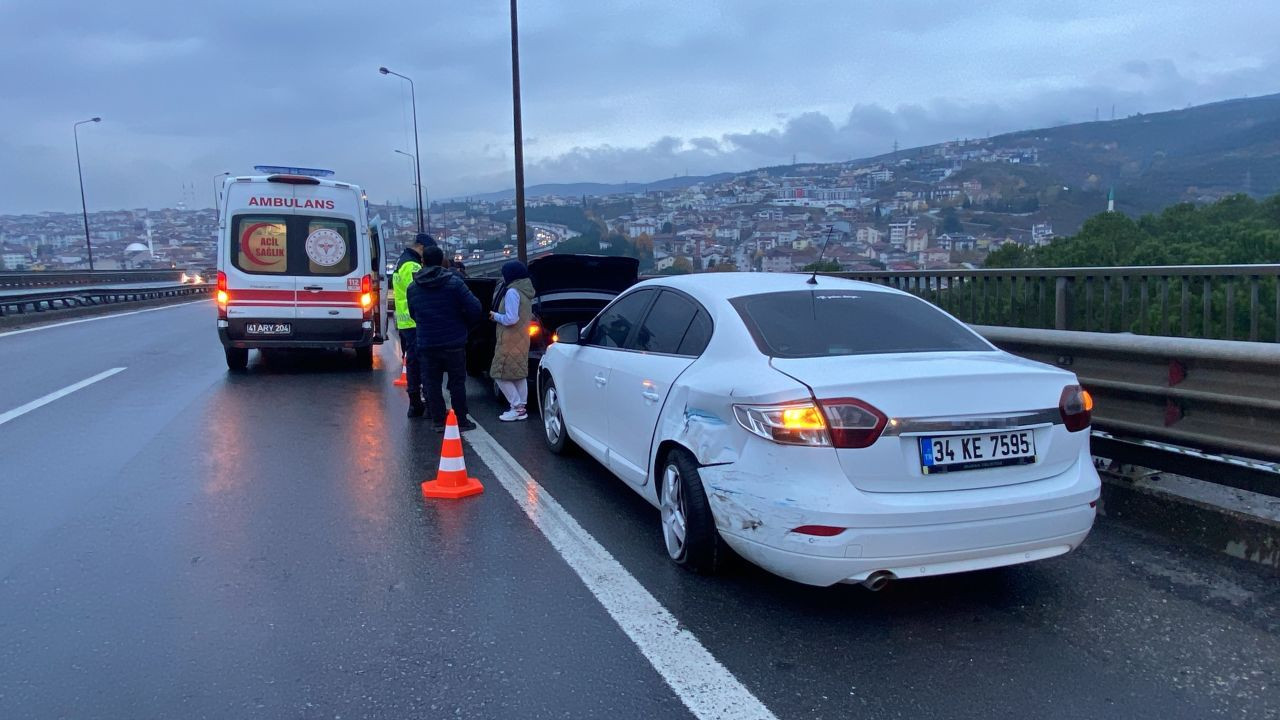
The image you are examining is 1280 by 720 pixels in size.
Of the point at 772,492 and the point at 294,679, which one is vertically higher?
the point at 772,492

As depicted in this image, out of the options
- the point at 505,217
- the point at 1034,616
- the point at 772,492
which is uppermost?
the point at 505,217

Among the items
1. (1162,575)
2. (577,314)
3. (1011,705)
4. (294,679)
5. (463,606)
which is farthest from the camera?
(577,314)

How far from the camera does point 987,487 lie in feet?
12.2

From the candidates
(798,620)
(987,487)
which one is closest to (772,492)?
(798,620)

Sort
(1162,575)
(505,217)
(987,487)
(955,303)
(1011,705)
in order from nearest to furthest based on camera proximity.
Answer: (1011,705) < (987,487) < (1162,575) < (955,303) < (505,217)

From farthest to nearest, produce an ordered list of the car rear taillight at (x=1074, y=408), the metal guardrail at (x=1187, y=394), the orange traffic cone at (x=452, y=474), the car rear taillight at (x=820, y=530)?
the orange traffic cone at (x=452, y=474) → the metal guardrail at (x=1187, y=394) → the car rear taillight at (x=1074, y=408) → the car rear taillight at (x=820, y=530)

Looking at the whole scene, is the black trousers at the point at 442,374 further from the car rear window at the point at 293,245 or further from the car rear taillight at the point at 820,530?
the car rear taillight at the point at 820,530

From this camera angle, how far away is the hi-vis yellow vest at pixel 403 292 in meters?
10.2

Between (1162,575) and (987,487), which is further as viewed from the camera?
(1162,575)

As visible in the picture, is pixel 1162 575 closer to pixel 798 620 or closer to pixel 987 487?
pixel 987 487

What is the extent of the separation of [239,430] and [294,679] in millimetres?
5539

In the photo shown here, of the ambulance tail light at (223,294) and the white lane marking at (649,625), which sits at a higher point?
the ambulance tail light at (223,294)

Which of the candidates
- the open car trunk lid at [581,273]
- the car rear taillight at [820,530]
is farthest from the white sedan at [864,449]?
the open car trunk lid at [581,273]

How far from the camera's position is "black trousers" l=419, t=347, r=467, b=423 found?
8.11 meters
